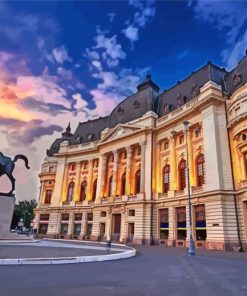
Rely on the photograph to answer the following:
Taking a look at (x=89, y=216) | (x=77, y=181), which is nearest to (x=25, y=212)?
(x=77, y=181)

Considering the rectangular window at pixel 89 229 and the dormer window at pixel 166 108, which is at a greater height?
the dormer window at pixel 166 108

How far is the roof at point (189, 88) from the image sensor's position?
37.3 m

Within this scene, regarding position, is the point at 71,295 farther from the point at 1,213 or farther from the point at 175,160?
the point at 175,160

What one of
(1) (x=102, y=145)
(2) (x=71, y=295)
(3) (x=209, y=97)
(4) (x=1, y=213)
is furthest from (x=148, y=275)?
(1) (x=102, y=145)

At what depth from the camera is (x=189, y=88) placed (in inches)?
1588

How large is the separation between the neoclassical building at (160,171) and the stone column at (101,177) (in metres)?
0.19

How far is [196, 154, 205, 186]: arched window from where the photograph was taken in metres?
33.4

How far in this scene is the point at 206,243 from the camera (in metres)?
28.5

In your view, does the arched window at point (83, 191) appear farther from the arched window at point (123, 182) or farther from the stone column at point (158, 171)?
the stone column at point (158, 171)

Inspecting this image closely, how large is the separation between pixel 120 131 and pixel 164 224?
61.7 feet

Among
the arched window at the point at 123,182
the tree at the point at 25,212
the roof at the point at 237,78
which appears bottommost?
the tree at the point at 25,212

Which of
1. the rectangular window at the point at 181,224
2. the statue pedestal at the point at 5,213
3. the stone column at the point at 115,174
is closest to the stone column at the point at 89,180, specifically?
the stone column at the point at 115,174

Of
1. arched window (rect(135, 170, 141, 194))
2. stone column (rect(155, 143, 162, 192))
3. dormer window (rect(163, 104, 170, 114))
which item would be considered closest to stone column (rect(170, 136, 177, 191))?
stone column (rect(155, 143, 162, 192))

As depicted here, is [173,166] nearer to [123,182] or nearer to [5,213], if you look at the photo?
[123,182]
